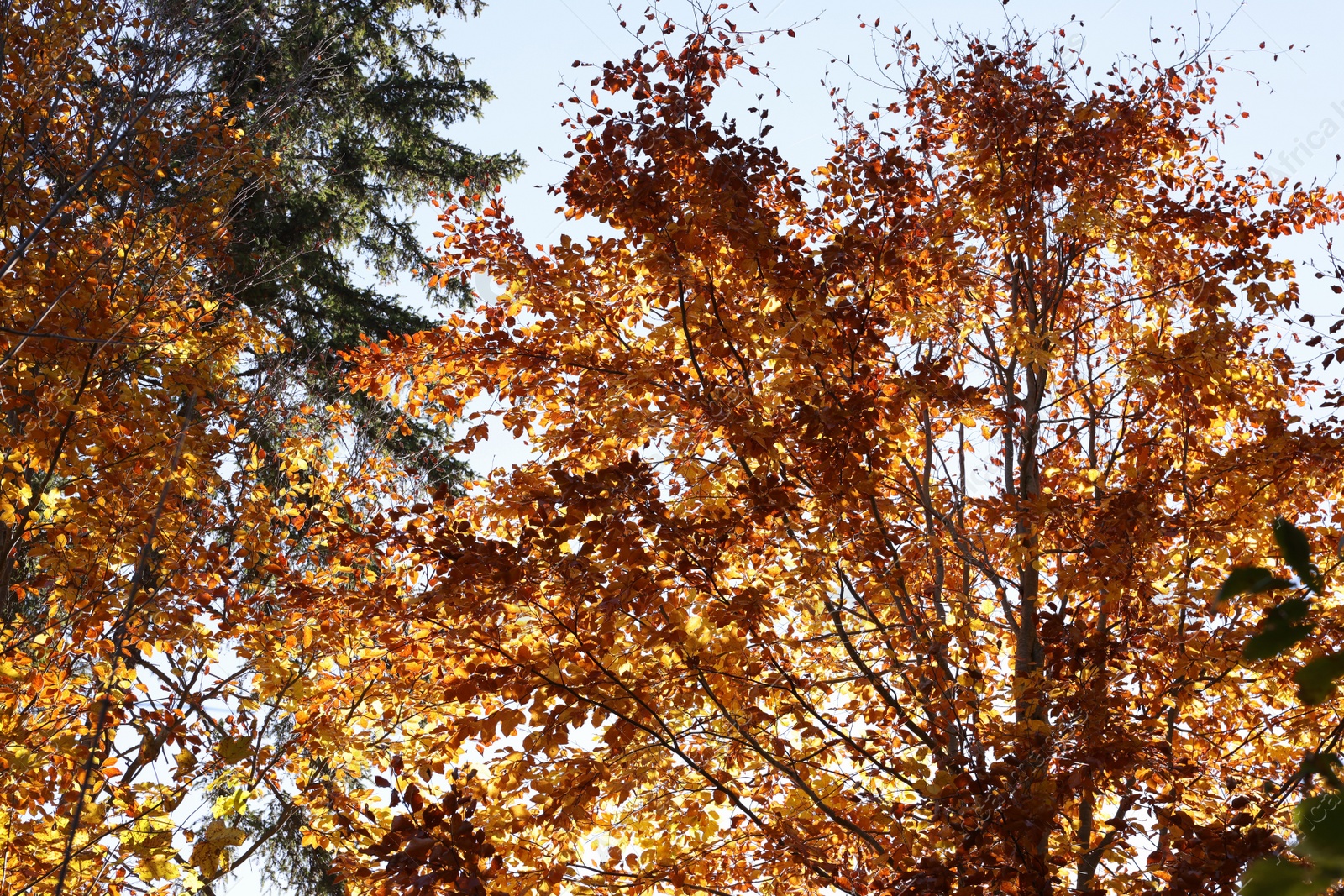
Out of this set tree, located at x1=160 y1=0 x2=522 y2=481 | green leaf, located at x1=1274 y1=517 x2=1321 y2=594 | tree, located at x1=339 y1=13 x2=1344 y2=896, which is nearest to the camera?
green leaf, located at x1=1274 y1=517 x2=1321 y2=594

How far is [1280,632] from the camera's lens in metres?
0.78

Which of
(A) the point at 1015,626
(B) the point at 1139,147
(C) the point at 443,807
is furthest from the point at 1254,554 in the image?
(C) the point at 443,807

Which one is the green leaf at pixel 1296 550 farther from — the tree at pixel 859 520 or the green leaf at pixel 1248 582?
the tree at pixel 859 520

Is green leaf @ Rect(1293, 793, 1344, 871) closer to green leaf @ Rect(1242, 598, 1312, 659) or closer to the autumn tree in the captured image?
green leaf @ Rect(1242, 598, 1312, 659)

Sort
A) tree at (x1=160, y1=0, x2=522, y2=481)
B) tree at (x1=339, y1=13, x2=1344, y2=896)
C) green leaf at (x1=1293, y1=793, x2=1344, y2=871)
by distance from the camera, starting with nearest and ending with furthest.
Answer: green leaf at (x1=1293, y1=793, x2=1344, y2=871) < tree at (x1=339, y1=13, x2=1344, y2=896) < tree at (x1=160, y1=0, x2=522, y2=481)

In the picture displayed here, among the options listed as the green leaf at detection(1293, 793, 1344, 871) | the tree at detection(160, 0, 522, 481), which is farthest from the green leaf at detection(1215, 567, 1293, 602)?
the tree at detection(160, 0, 522, 481)

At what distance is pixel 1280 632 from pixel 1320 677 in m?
0.08

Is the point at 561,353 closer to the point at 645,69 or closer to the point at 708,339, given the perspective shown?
the point at 708,339

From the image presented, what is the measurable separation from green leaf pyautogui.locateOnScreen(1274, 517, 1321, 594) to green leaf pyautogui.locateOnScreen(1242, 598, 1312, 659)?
0.9 inches

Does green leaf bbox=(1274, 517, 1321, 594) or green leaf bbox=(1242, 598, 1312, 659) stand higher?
green leaf bbox=(1274, 517, 1321, 594)

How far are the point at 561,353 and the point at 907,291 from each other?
188 cm

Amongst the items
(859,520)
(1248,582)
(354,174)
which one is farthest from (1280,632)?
(354,174)

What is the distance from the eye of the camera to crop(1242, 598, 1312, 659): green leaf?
0.77 metres

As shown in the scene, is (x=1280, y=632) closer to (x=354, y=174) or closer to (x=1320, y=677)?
(x=1320, y=677)
